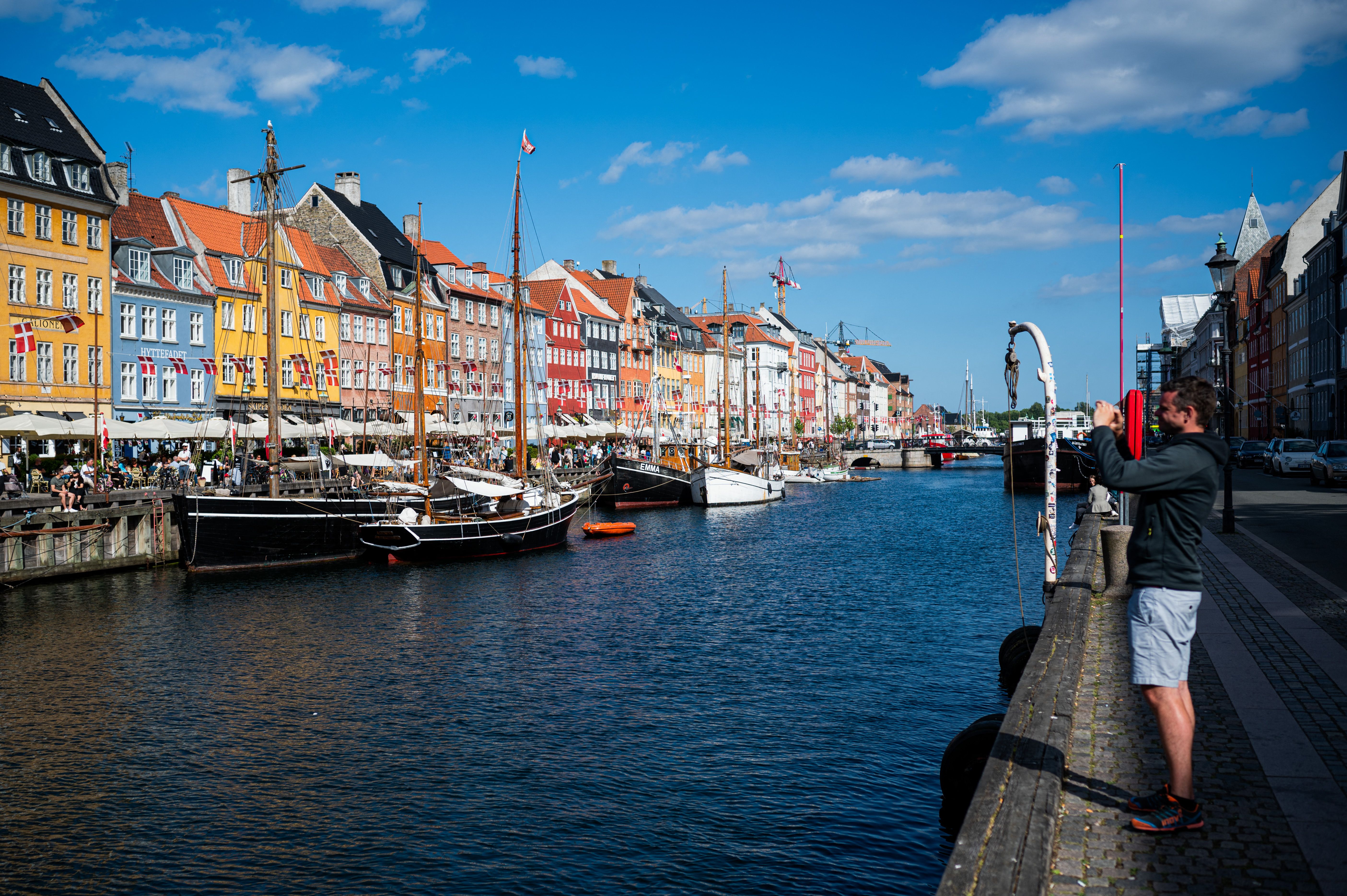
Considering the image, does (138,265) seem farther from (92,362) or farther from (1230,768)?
(1230,768)

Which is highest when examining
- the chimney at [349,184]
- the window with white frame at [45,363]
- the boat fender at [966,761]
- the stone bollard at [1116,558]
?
the chimney at [349,184]

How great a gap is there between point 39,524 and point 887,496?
2072 inches

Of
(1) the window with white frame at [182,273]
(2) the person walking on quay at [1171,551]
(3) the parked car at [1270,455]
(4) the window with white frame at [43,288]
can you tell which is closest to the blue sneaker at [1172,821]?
(2) the person walking on quay at [1171,551]

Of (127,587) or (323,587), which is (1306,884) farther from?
(127,587)

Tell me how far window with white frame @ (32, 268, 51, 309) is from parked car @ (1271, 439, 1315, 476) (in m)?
55.4

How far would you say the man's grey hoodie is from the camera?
635 cm

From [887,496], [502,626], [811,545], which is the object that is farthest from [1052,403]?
[887,496]

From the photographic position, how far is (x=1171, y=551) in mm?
6504

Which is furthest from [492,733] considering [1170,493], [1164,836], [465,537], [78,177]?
[78,177]

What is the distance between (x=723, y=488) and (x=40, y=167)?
3676 centimetres

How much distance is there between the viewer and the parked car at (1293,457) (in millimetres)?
51969

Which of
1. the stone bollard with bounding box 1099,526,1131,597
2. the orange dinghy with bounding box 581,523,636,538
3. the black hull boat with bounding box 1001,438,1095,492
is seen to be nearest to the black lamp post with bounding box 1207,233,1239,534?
the stone bollard with bounding box 1099,526,1131,597

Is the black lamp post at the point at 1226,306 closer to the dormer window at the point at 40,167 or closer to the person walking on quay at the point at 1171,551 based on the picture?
the person walking on quay at the point at 1171,551

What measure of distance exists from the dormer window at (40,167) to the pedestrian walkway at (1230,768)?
1967 inches
